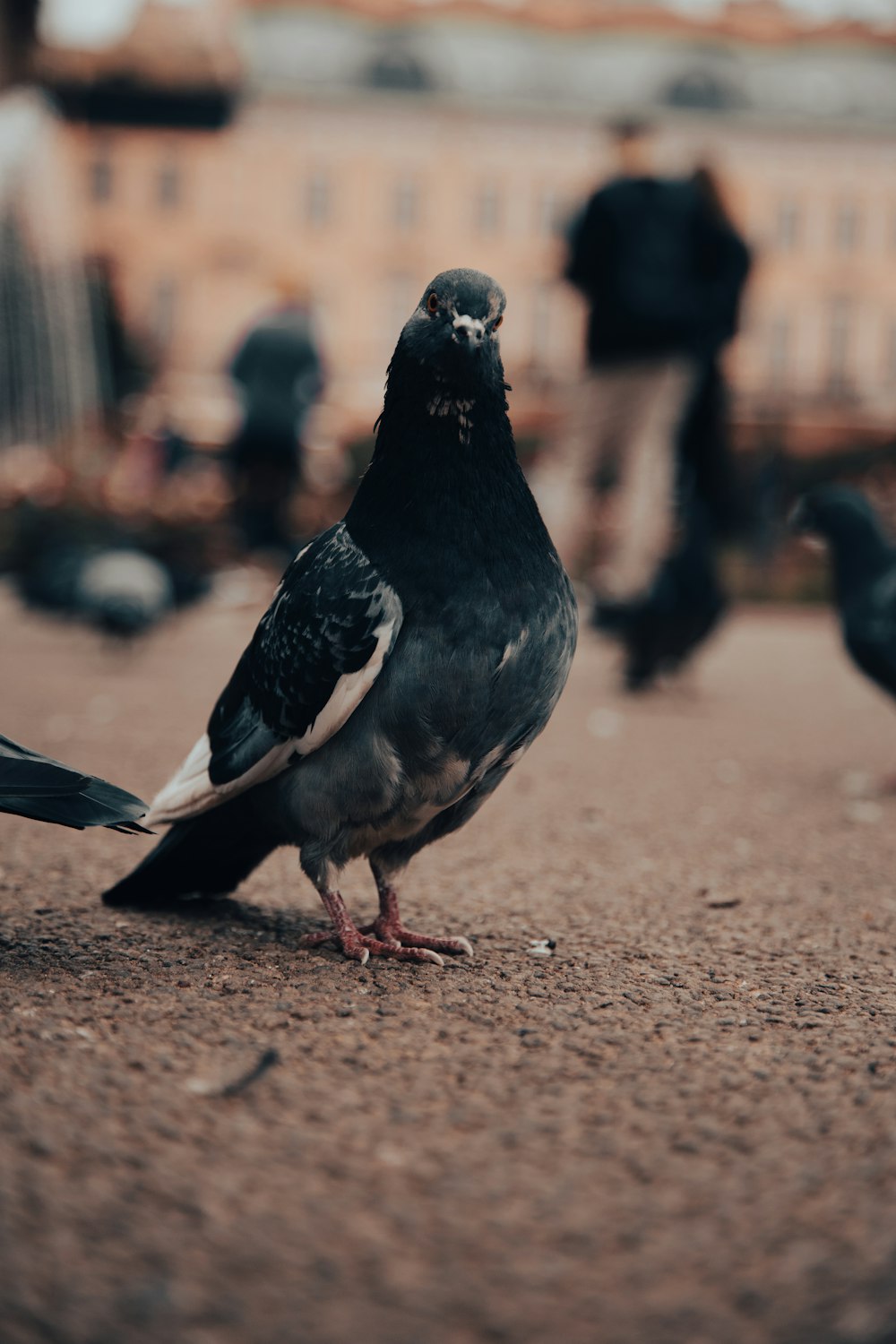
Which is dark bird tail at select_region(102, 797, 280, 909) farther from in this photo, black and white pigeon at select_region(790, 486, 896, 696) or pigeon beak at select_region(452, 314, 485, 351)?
black and white pigeon at select_region(790, 486, 896, 696)

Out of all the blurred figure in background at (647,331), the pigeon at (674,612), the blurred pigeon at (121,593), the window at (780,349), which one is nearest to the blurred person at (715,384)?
the blurred figure in background at (647,331)

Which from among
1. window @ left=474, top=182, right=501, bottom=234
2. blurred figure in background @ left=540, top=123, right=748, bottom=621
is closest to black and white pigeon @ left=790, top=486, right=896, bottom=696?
blurred figure in background @ left=540, top=123, right=748, bottom=621

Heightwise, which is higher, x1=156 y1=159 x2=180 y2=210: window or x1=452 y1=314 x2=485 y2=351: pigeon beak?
x1=156 y1=159 x2=180 y2=210: window

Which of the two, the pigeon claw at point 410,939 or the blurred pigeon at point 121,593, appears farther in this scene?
the blurred pigeon at point 121,593

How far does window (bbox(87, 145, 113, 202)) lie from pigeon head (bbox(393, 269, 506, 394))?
49.4 meters

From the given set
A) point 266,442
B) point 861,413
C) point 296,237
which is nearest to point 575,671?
point 266,442

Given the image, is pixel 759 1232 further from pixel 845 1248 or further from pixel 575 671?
pixel 575 671

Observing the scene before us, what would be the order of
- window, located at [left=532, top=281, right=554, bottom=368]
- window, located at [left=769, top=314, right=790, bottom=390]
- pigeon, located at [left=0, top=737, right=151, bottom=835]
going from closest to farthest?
pigeon, located at [left=0, top=737, right=151, bottom=835]
window, located at [left=532, top=281, right=554, bottom=368]
window, located at [left=769, top=314, right=790, bottom=390]

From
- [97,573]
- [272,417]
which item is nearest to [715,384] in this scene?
[272,417]

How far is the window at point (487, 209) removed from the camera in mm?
49062

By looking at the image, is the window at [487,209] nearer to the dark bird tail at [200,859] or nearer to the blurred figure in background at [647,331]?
the blurred figure in background at [647,331]

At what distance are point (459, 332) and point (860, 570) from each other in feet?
10.6

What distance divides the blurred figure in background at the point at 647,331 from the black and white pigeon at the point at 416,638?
509 centimetres

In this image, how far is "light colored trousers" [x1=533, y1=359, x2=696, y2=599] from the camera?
7945 millimetres
